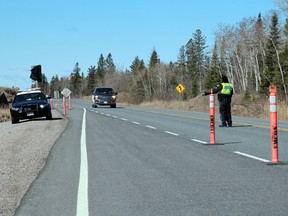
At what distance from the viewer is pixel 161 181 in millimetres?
7609

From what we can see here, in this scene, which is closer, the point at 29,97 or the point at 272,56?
the point at 29,97

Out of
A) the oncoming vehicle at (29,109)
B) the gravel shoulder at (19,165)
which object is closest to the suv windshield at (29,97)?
the oncoming vehicle at (29,109)

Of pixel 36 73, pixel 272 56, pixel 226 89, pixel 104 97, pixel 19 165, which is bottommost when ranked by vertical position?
pixel 19 165

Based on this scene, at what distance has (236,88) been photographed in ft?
320

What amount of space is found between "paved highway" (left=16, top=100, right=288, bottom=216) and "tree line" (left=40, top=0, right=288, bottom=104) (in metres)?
32.5

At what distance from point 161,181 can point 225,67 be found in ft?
322

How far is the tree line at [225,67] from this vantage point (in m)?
71.8

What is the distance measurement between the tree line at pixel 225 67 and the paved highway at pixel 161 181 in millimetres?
32550

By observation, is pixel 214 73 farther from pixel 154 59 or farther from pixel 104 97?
pixel 104 97

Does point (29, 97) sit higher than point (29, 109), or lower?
higher

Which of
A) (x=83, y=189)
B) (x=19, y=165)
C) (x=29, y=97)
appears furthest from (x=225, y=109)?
(x=29, y=97)

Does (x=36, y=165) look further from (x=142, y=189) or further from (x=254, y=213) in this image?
(x=254, y=213)

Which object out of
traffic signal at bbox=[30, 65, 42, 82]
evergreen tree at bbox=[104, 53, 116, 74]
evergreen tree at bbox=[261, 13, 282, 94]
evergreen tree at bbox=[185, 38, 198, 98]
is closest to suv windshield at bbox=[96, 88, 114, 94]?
traffic signal at bbox=[30, 65, 42, 82]

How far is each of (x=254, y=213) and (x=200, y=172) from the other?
2806 millimetres
